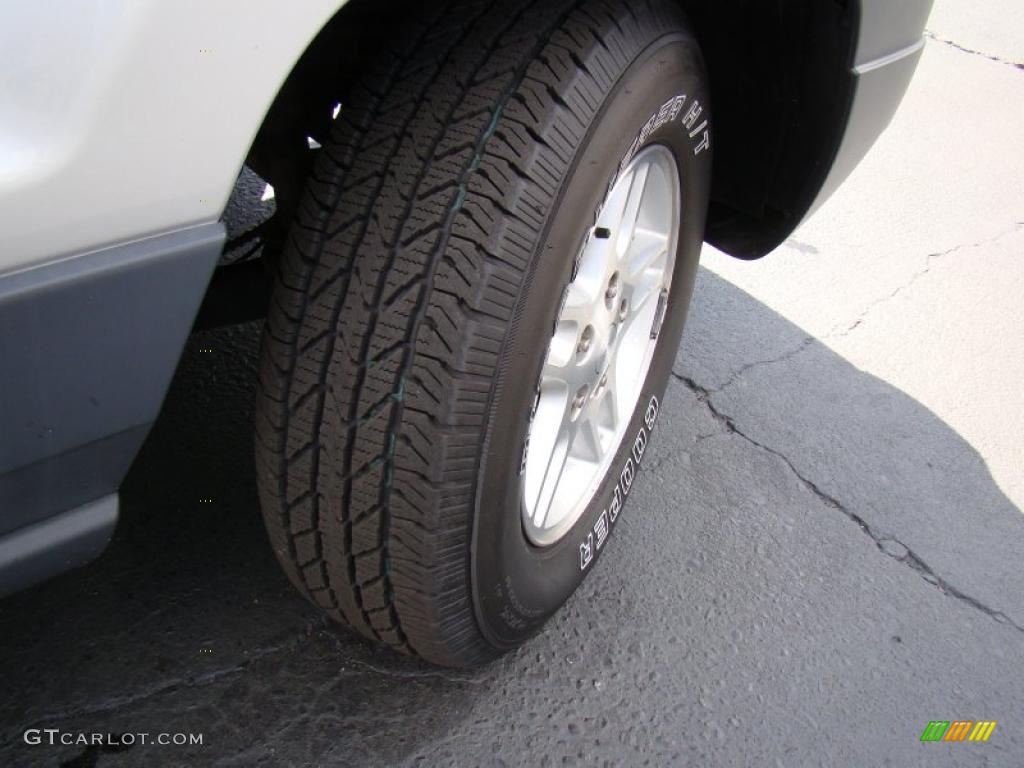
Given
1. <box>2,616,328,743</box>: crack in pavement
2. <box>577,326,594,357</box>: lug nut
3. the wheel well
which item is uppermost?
the wheel well

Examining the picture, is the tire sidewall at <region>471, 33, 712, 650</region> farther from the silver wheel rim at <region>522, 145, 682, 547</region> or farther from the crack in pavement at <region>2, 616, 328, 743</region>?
the crack in pavement at <region>2, 616, 328, 743</region>

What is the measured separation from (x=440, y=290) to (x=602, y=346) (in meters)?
0.57

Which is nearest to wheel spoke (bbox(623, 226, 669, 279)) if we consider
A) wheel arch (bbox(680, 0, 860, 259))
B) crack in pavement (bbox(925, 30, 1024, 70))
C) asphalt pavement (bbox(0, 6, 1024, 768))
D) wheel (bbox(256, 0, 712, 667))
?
wheel arch (bbox(680, 0, 860, 259))

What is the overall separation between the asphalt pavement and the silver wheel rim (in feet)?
0.85

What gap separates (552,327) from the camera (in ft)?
4.47

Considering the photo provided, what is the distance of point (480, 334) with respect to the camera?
1.25 meters

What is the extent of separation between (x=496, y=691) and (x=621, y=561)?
45cm

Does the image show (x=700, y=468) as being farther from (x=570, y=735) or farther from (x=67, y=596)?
(x=67, y=596)

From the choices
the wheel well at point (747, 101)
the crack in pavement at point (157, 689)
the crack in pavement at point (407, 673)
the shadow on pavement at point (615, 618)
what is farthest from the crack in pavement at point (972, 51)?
the crack in pavement at point (157, 689)

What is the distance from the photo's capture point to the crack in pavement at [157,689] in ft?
4.97

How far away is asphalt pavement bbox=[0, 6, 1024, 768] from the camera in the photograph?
1616 mm

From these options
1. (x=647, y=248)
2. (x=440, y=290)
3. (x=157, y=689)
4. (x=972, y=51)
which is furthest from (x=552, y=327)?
(x=972, y=51)

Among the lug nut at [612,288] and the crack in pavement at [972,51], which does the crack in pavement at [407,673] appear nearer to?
the lug nut at [612,288]

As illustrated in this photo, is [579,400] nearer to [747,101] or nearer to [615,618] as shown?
[615,618]
